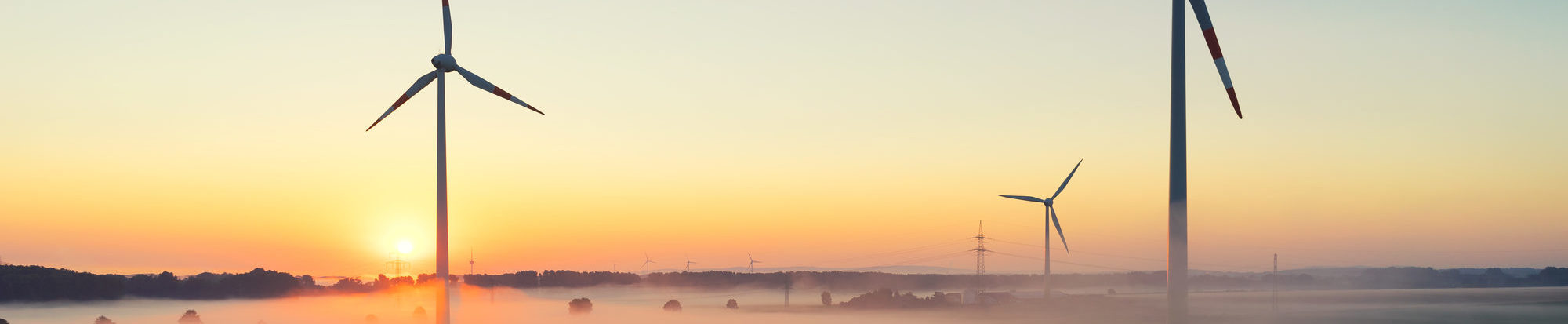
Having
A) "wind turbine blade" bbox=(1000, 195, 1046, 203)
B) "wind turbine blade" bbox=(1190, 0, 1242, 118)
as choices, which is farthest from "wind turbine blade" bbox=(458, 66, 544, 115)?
"wind turbine blade" bbox=(1000, 195, 1046, 203)

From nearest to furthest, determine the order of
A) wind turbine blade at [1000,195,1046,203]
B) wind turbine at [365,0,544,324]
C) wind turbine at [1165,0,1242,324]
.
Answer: wind turbine at [1165,0,1242,324] < wind turbine at [365,0,544,324] < wind turbine blade at [1000,195,1046,203]

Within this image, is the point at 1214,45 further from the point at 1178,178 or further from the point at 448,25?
the point at 448,25

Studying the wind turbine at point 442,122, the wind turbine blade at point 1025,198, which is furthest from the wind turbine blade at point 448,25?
the wind turbine blade at point 1025,198

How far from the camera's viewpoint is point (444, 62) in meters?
80.4

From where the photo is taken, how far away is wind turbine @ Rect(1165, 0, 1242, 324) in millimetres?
38281

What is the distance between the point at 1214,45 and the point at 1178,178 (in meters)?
8.38

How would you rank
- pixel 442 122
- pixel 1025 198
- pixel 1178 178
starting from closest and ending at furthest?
pixel 1178 178
pixel 442 122
pixel 1025 198

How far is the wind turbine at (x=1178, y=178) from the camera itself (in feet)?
126

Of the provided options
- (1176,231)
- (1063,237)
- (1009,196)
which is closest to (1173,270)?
(1176,231)

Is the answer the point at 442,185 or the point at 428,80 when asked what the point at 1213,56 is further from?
the point at 428,80

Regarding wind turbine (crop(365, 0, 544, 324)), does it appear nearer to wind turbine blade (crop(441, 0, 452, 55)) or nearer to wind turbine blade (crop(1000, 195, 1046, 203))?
wind turbine blade (crop(441, 0, 452, 55))

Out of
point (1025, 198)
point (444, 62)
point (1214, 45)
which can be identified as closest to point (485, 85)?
point (444, 62)

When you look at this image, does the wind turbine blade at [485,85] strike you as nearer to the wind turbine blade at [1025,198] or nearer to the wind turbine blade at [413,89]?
the wind turbine blade at [413,89]

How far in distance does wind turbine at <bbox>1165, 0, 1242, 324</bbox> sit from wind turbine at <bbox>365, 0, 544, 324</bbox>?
47876mm
